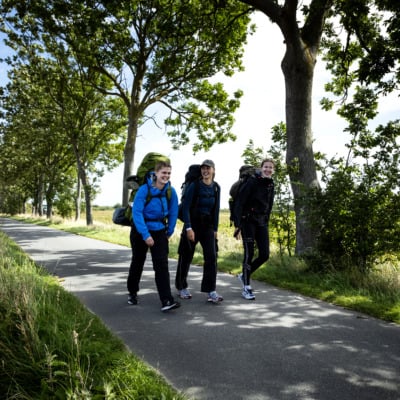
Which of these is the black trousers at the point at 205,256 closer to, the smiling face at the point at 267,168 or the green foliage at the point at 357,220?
the smiling face at the point at 267,168

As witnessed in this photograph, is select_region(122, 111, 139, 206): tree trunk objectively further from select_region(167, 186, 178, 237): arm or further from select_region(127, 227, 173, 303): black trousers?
select_region(167, 186, 178, 237): arm

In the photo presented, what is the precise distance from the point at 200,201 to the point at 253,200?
0.95m

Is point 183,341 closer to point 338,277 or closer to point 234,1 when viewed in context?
point 338,277

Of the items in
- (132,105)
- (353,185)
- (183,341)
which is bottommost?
(183,341)

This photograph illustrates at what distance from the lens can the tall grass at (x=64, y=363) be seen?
2506mm

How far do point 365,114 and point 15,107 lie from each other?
26.2 metres

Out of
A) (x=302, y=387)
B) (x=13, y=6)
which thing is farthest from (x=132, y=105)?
(x=302, y=387)

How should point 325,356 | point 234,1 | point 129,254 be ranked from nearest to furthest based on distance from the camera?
point 325,356 < point 129,254 < point 234,1

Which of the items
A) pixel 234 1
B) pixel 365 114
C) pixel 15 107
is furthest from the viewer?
pixel 15 107

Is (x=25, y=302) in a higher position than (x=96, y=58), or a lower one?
lower

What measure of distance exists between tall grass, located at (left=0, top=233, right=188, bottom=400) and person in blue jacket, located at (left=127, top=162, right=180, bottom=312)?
117cm

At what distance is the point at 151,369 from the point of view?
3012 mm

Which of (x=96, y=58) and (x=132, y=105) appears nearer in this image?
(x=96, y=58)

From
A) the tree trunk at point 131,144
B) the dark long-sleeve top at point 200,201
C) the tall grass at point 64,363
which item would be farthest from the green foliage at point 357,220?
the tree trunk at point 131,144
